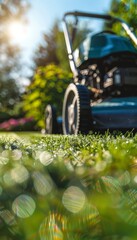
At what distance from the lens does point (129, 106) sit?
4938 mm

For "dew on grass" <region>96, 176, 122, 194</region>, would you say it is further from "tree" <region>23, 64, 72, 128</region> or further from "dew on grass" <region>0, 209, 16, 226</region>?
"tree" <region>23, 64, 72, 128</region>

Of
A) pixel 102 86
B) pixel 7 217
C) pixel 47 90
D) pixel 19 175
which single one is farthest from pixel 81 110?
pixel 47 90

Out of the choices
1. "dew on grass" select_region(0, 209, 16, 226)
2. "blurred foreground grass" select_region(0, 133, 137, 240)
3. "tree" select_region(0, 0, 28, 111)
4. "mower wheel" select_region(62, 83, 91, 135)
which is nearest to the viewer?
"blurred foreground grass" select_region(0, 133, 137, 240)

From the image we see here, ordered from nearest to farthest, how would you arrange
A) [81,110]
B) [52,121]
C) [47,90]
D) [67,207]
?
1. [67,207]
2. [81,110]
3. [52,121]
4. [47,90]

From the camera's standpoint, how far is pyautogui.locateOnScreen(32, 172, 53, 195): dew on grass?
3.16ft

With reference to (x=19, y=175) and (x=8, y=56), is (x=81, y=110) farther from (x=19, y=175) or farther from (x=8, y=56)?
(x=8, y=56)

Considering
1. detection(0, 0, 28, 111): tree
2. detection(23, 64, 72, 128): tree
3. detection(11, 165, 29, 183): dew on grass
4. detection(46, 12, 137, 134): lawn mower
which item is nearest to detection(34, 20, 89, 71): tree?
detection(0, 0, 28, 111): tree

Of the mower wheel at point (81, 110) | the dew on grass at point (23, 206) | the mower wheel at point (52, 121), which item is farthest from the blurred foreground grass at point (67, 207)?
the mower wheel at point (52, 121)

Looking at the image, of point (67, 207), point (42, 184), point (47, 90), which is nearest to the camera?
point (67, 207)

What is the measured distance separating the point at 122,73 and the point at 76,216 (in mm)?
4931

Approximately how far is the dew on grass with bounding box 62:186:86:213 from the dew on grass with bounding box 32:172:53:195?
8 centimetres

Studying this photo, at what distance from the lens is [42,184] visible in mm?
1021

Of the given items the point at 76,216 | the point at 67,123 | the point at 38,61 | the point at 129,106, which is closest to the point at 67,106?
the point at 67,123

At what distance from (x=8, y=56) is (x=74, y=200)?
30256 mm
